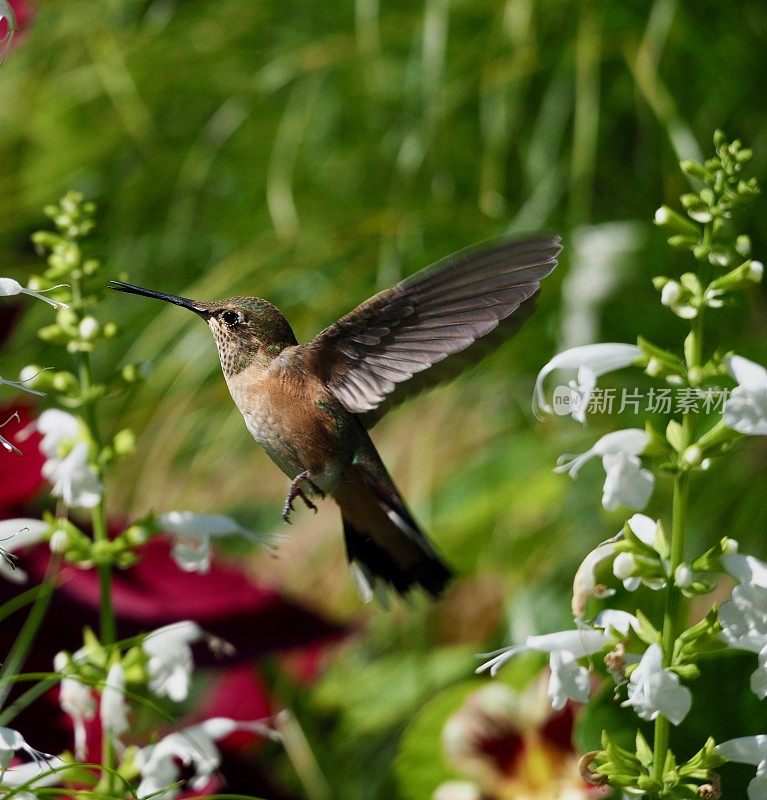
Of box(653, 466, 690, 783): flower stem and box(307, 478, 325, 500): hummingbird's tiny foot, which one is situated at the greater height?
box(307, 478, 325, 500): hummingbird's tiny foot

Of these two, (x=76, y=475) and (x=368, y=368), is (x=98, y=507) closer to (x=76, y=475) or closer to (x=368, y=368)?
(x=76, y=475)

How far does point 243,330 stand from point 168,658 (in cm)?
22

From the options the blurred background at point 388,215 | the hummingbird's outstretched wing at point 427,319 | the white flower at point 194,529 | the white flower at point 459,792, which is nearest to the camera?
the hummingbird's outstretched wing at point 427,319

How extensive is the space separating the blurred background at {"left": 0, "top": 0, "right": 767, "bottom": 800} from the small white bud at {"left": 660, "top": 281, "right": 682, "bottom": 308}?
0.84 meters

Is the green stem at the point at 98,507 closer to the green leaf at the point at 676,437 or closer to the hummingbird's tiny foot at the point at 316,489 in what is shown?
the hummingbird's tiny foot at the point at 316,489

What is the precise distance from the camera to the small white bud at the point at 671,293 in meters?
0.62

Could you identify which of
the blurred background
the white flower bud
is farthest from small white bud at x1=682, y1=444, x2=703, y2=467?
Answer: the blurred background

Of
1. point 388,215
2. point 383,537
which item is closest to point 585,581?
point 383,537

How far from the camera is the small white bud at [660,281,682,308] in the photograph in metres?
0.62

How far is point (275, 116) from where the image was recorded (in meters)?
2.41

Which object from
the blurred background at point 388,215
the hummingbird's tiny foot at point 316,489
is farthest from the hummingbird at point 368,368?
the blurred background at point 388,215

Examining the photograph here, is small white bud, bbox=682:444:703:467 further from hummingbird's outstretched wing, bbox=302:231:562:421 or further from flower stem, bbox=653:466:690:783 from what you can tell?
hummingbird's outstretched wing, bbox=302:231:562:421

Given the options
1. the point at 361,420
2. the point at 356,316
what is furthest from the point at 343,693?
the point at 356,316

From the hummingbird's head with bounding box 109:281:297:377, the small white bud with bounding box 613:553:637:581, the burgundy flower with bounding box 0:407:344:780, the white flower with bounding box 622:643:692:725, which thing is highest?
the hummingbird's head with bounding box 109:281:297:377
